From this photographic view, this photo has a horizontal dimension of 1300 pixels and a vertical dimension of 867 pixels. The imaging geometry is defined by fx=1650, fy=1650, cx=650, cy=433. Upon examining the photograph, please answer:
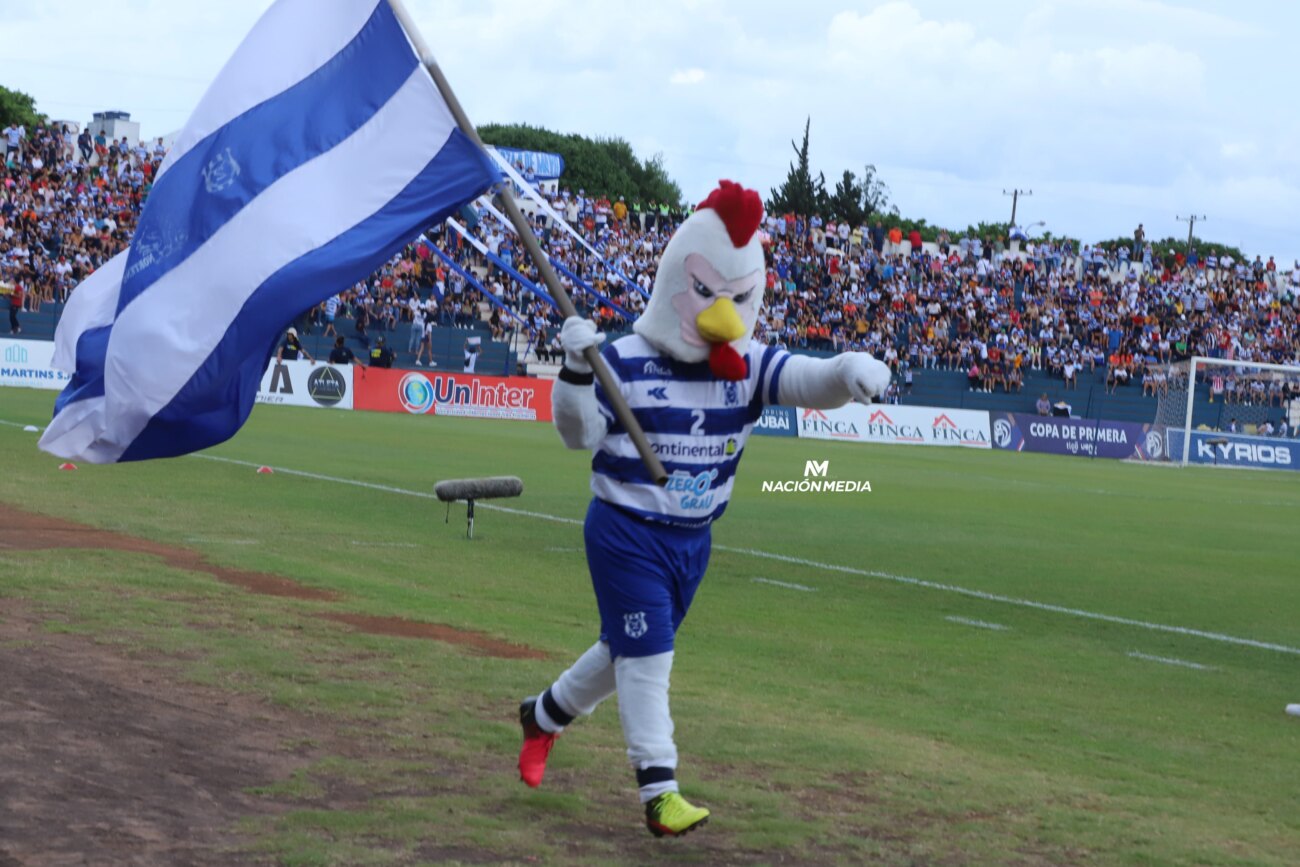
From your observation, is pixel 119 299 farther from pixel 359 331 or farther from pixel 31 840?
pixel 359 331

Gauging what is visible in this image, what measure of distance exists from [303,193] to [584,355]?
173 cm

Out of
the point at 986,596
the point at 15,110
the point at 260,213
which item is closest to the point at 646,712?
the point at 260,213

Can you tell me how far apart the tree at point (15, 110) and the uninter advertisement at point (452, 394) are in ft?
170

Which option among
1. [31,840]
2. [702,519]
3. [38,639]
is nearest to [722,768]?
[702,519]

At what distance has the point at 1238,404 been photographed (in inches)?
1818

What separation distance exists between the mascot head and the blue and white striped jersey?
8cm

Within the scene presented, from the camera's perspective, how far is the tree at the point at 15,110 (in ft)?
281

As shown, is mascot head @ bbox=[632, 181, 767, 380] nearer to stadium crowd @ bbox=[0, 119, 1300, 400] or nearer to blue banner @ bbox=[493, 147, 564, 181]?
stadium crowd @ bbox=[0, 119, 1300, 400]

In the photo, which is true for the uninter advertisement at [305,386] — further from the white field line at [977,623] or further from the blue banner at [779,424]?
the white field line at [977,623]

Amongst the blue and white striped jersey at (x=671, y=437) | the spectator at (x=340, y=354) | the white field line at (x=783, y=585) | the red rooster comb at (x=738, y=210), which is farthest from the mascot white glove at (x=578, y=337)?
the spectator at (x=340, y=354)

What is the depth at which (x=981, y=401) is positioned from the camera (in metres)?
48.7

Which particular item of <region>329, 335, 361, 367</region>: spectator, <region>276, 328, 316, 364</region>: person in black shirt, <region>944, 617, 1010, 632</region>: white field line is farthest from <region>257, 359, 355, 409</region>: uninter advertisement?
<region>944, 617, 1010, 632</region>: white field line

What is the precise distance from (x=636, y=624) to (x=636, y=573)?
19 cm

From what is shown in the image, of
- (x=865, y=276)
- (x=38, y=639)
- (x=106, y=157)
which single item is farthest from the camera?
(x=865, y=276)
